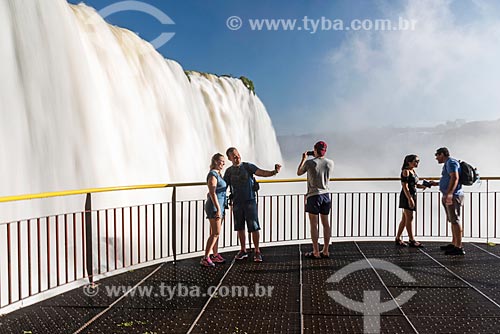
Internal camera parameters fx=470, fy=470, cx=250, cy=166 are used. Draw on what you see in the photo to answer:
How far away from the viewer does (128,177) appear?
558 inches

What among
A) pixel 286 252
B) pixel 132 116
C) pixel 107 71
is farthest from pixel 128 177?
pixel 286 252

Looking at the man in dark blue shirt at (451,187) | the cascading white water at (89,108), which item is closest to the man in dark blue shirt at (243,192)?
the man in dark blue shirt at (451,187)

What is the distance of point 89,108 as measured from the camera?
1216cm

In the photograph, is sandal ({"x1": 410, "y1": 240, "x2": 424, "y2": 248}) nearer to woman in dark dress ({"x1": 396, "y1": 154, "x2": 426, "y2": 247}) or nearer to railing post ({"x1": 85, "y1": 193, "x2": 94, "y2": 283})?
woman in dark dress ({"x1": 396, "y1": 154, "x2": 426, "y2": 247})

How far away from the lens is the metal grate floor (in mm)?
4629

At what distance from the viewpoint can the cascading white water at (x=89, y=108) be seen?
32.2 ft

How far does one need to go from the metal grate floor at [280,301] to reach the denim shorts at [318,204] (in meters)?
0.85

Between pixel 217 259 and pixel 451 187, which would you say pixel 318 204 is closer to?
pixel 217 259

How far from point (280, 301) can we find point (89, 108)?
28.4 feet

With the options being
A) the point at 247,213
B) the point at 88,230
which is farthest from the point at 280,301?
the point at 88,230

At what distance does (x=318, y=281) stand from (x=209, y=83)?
17.7 metres

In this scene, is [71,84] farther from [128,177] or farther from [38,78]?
[128,177]

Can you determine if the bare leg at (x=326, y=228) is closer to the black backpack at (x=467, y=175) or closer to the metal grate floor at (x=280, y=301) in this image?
the metal grate floor at (x=280, y=301)

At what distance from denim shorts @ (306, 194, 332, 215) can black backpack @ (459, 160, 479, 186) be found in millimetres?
2307
